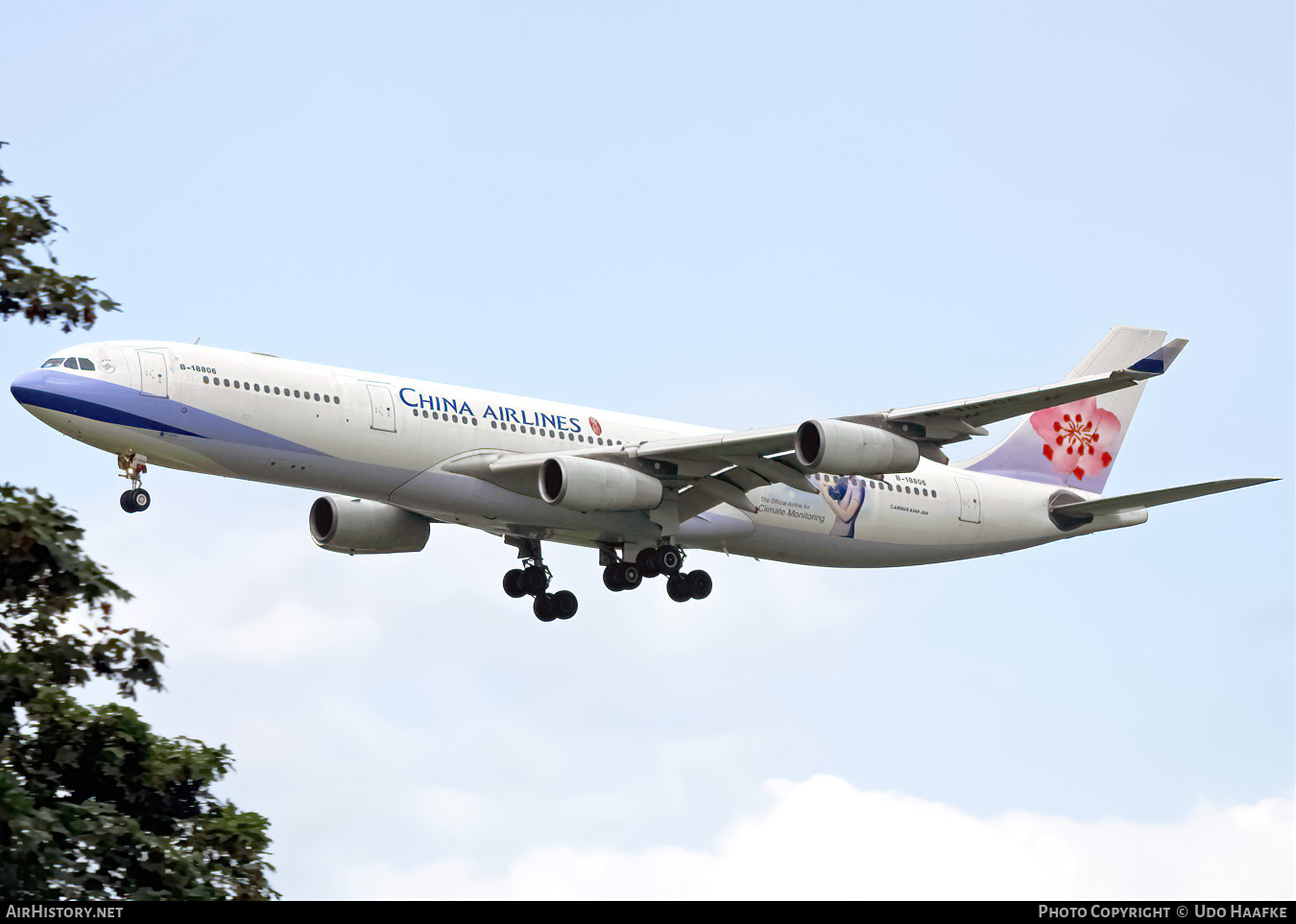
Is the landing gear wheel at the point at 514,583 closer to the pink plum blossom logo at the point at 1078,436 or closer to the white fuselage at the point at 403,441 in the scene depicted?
the white fuselage at the point at 403,441

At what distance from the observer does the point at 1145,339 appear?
46094 mm

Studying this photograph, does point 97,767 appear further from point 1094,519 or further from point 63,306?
point 1094,519

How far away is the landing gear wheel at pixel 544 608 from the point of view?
40.2 m

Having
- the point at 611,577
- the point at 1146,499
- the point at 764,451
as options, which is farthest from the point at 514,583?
the point at 1146,499

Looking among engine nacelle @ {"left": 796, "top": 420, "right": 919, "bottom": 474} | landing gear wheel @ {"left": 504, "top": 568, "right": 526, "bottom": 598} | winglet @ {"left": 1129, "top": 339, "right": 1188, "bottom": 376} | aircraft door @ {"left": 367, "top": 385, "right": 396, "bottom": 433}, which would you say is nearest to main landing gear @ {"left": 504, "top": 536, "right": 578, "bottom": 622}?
landing gear wheel @ {"left": 504, "top": 568, "right": 526, "bottom": 598}

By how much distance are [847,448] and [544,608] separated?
10.5 metres

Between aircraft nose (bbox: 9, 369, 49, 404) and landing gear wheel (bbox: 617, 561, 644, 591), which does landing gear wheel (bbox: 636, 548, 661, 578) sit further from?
aircraft nose (bbox: 9, 369, 49, 404)

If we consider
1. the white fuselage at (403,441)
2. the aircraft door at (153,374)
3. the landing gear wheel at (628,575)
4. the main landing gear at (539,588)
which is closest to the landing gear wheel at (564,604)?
the main landing gear at (539,588)

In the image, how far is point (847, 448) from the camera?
3325 cm

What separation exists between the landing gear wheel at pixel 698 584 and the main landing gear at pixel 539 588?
3.55 metres

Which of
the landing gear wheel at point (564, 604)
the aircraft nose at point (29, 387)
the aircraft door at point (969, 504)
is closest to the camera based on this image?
the aircraft nose at point (29, 387)

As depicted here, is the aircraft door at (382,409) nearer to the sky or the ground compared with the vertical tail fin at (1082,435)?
nearer to the ground

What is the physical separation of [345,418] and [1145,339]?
960 inches
